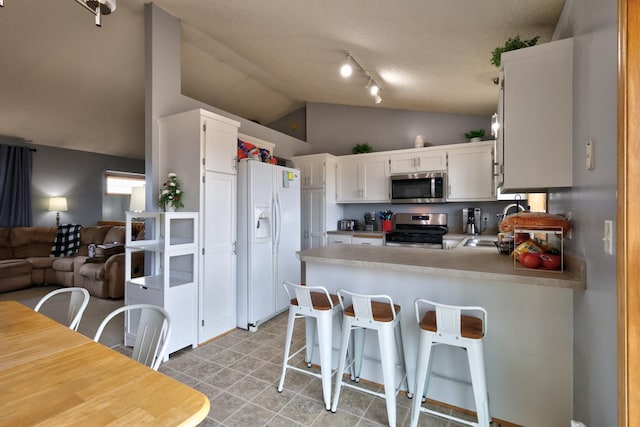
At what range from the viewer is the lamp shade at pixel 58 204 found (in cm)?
559

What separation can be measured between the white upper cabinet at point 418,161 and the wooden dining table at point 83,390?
4150mm

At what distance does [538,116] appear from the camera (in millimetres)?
1617

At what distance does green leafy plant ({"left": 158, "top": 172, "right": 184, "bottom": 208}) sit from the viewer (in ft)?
9.36

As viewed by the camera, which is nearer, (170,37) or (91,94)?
(170,37)

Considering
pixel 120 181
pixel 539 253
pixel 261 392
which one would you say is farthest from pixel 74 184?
pixel 539 253

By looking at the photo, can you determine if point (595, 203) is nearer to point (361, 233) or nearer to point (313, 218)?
point (361, 233)

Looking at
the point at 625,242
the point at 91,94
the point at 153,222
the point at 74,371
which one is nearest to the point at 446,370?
the point at 625,242

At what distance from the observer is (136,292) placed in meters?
2.79

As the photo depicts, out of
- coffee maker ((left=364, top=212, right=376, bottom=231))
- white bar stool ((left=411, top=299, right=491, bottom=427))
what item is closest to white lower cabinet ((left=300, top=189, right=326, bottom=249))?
coffee maker ((left=364, top=212, right=376, bottom=231))

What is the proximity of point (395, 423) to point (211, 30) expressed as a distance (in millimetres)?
3971

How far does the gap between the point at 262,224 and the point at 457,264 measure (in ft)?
7.24

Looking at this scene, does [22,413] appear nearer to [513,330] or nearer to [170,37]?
[513,330]

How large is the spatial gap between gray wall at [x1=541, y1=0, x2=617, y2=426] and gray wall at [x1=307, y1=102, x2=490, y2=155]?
2.96 m

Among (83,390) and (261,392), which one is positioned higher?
(83,390)
